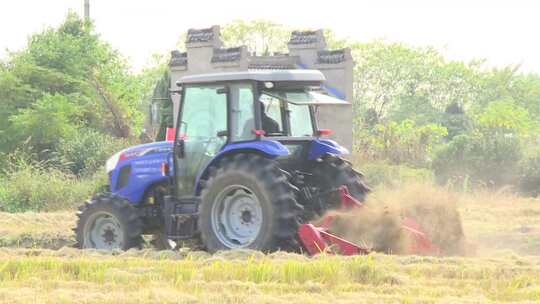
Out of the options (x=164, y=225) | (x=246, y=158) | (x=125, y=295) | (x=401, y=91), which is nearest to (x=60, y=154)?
(x=164, y=225)

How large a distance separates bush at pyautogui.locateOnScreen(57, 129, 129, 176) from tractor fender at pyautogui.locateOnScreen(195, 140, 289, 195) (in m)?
14.9

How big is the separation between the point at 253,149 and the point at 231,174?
39cm

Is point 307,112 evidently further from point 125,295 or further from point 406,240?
point 125,295

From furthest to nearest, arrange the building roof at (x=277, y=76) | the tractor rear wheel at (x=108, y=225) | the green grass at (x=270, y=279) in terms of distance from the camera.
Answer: the tractor rear wheel at (x=108, y=225)
the building roof at (x=277, y=76)
the green grass at (x=270, y=279)

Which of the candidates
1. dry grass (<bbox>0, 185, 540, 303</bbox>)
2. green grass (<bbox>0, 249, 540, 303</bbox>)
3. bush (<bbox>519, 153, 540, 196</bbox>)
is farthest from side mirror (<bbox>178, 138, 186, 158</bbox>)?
bush (<bbox>519, 153, 540, 196</bbox>)

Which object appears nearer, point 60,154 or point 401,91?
point 60,154

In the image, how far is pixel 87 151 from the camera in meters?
26.3

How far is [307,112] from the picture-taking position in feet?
39.7

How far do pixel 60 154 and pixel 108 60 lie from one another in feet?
42.3

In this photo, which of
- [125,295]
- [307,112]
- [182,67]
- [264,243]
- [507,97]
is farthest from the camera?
[507,97]

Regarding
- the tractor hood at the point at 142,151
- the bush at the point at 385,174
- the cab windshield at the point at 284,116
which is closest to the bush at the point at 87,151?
the bush at the point at 385,174

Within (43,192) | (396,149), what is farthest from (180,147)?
(396,149)

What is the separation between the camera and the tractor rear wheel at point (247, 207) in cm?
1041

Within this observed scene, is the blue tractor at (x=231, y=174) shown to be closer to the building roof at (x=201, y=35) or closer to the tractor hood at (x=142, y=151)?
the tractor hood at (x=142, y=151)
